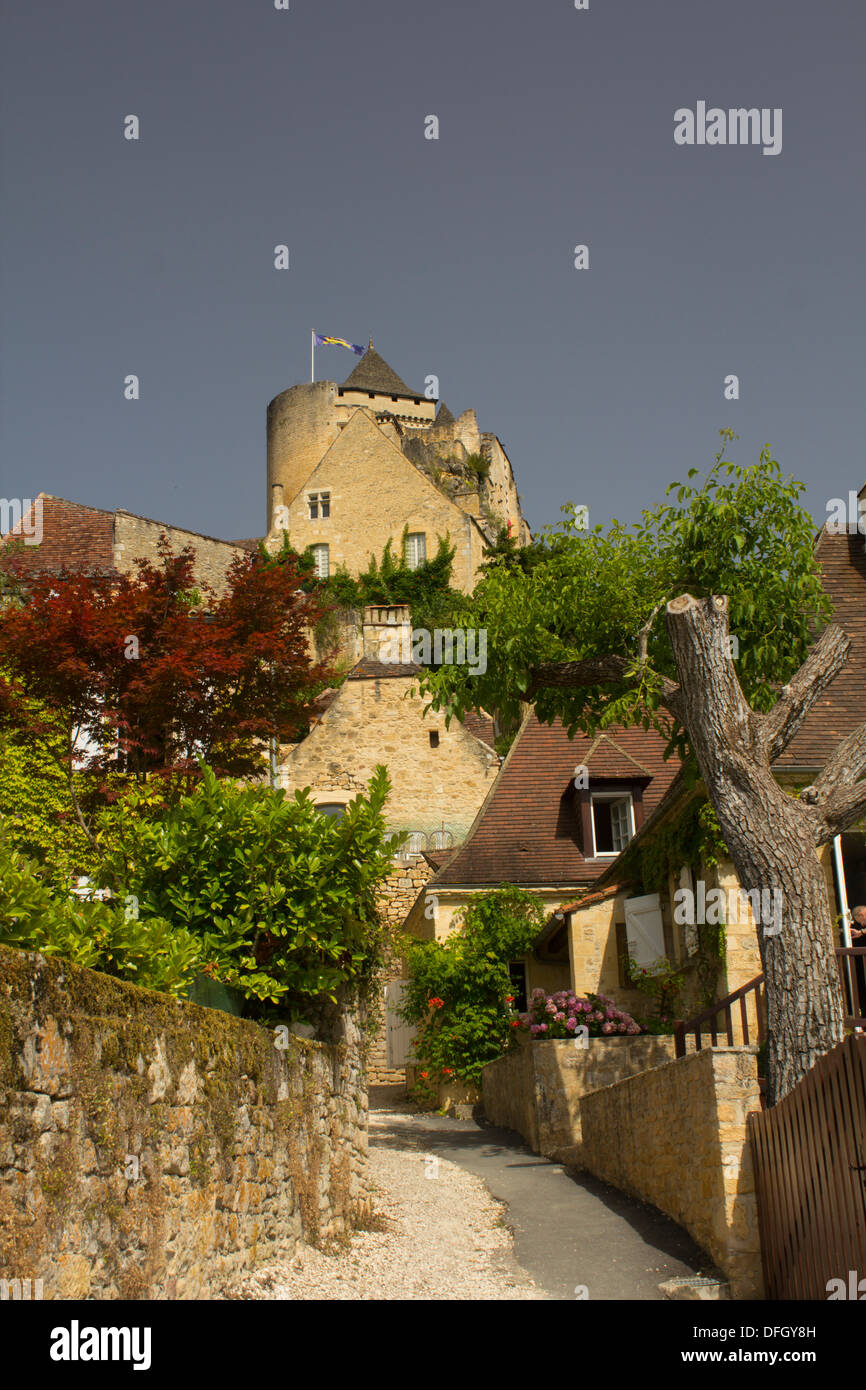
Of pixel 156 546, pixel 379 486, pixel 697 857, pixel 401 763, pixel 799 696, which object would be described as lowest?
pixel 697 857

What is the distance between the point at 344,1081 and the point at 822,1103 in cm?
405

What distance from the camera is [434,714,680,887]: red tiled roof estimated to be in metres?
20.9

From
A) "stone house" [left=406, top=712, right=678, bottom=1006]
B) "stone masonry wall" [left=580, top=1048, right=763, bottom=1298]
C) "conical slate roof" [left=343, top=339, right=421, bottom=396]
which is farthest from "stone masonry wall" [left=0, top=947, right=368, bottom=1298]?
"conical slate roof" [left=343, top=339, right=421, bottom=396]

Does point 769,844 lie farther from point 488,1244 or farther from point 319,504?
point 319,504

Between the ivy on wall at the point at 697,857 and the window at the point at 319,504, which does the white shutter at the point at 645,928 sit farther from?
the window at the point at 319,504

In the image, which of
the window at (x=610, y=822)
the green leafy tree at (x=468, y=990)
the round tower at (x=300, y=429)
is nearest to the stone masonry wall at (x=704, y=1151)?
the green leafy tree at (x=468, y=990)

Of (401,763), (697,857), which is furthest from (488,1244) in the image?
(401,763)

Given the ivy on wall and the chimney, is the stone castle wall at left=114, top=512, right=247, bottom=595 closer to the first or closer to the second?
the chimney

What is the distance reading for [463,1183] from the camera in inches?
476

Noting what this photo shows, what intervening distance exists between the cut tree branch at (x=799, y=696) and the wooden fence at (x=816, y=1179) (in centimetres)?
289

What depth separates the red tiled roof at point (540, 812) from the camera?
2086cm

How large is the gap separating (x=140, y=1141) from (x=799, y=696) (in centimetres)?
624

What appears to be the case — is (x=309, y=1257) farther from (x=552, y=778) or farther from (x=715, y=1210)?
(x=552, y=778)

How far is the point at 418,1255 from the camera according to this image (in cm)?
872
